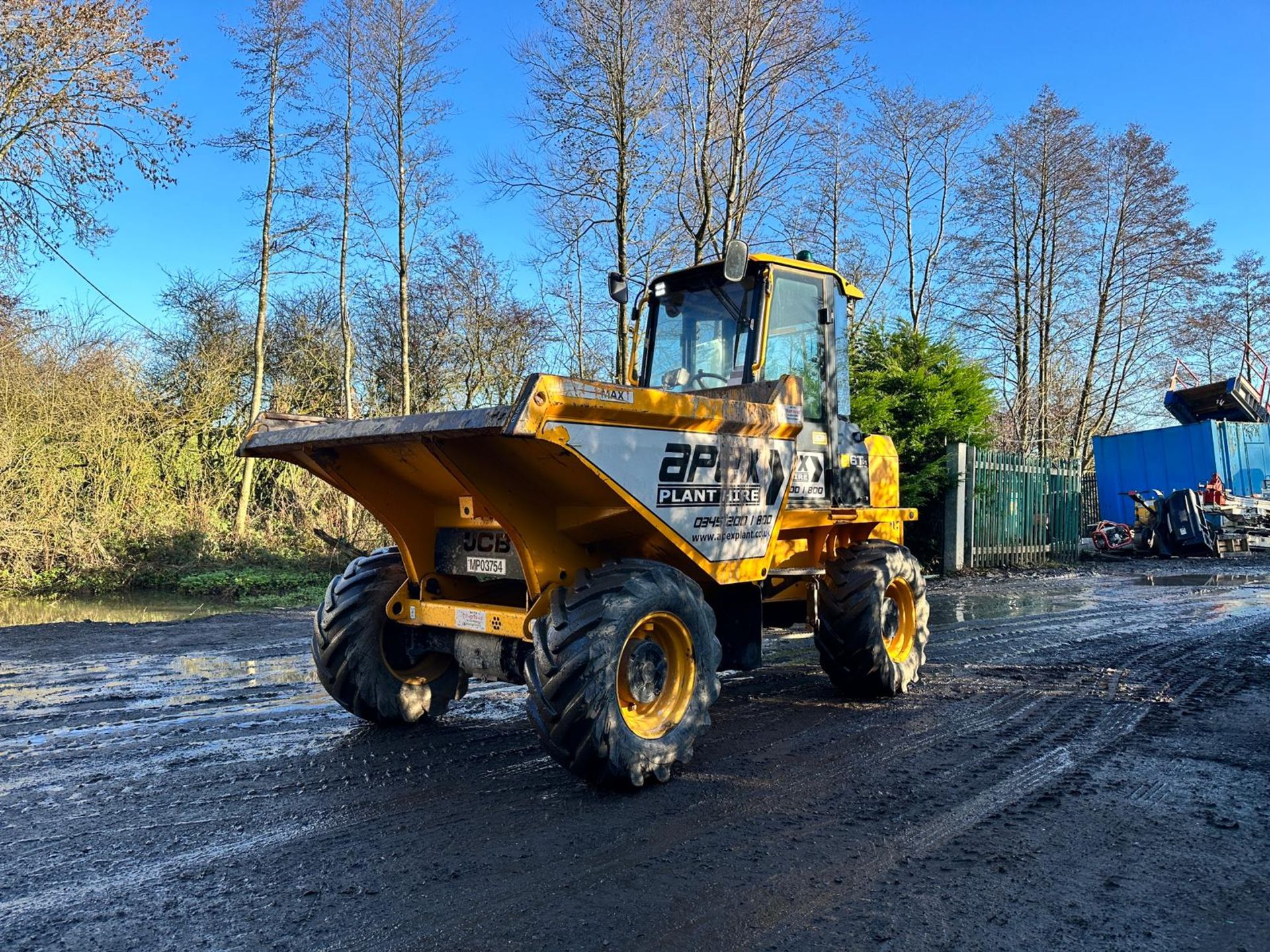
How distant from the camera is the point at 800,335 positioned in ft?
21.1

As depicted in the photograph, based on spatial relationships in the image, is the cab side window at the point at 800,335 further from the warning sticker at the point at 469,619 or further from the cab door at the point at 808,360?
the warning sticker at the point at 469,619

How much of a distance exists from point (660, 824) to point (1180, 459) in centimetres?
2025

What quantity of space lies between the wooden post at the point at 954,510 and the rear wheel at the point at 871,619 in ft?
30.7

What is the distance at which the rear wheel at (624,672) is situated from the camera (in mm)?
4219

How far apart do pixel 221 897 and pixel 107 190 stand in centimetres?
1455

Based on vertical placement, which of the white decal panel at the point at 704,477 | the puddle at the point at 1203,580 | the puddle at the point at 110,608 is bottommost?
the puddle at the point at 110,608

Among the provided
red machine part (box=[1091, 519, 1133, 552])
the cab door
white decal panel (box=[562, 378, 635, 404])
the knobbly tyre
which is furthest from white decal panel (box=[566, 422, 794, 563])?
red machine part (box=[1091, 519, 1133, 552])

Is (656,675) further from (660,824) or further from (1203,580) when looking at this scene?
(1203,580)

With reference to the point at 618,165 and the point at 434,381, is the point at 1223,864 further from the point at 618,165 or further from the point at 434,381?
the point at 434,381

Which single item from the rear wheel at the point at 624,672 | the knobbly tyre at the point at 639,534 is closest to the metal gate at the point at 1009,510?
the knobbly tyre at the point at 639,534

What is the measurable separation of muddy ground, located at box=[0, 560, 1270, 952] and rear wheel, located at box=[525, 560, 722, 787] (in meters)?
0.24

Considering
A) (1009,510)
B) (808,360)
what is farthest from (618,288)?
(1009,510)

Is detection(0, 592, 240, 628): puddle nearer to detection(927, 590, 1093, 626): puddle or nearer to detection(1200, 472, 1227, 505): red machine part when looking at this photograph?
detection(927, 590, 1093, 626): puddle

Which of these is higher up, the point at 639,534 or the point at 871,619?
the point at 639,534
